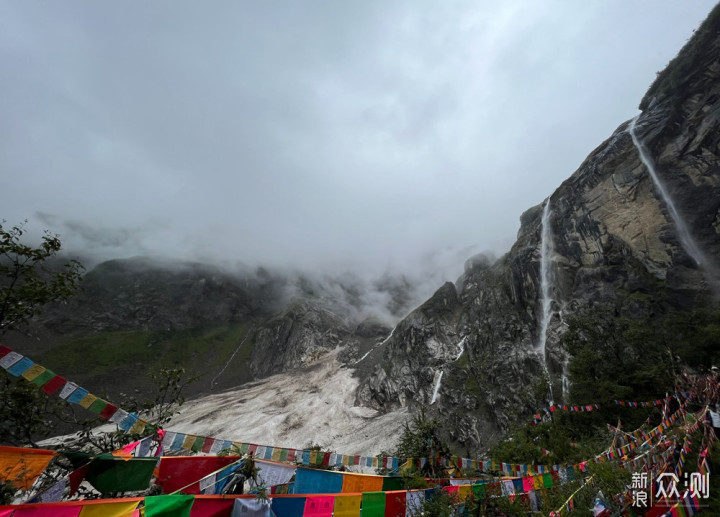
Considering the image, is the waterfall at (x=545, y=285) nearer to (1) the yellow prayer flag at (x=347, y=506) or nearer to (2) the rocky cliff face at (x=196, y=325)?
(1) the yellow prayer flag at (x=347, y=506)

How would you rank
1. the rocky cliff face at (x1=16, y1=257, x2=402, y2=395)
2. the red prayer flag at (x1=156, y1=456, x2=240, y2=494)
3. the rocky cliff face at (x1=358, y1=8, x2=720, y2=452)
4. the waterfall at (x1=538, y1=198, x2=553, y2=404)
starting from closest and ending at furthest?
1. the red prayer flag at (x1=156, y1=456, x2=240, y2=494)
2. the rocky cliff face at (x1=358, y1=8, x2=720, y2=452)
3. the waterfall at (x1=538, y1=198, x2=553, y2=404)
4. the rocky cliff face at (x1=16, y1=257, x2=402, y2=395)

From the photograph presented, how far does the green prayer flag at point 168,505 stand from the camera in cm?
639

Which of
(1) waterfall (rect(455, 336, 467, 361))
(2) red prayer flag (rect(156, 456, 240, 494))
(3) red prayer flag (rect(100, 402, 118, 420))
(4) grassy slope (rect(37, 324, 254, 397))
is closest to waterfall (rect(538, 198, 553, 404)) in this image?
(1) waterfall (rect(455, 336, 467, 361))

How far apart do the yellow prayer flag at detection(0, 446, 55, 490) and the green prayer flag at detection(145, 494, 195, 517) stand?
288 cm

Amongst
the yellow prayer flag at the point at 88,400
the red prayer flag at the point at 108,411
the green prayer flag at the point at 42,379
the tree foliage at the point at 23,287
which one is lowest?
the red prayer flag at the point at 108,411

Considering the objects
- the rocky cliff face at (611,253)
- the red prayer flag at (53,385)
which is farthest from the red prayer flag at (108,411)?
the rocky cliff face at (611,253)

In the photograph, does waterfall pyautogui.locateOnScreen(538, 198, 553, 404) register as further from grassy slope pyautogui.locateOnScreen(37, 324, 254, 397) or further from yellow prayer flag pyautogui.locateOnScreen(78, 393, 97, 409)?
grassy slope pyautogui.locateOnScreen(37, 324, 254, 397)

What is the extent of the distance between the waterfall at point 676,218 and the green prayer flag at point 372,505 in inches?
1872

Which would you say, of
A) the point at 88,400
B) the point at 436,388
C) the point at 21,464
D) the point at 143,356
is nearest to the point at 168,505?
the point at 21,464

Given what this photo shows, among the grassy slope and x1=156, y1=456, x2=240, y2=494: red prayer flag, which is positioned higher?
the grassy slope

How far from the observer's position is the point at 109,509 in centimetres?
627

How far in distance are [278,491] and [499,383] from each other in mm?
51520

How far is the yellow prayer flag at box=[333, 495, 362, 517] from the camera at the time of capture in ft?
30.0

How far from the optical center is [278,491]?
10.4m
